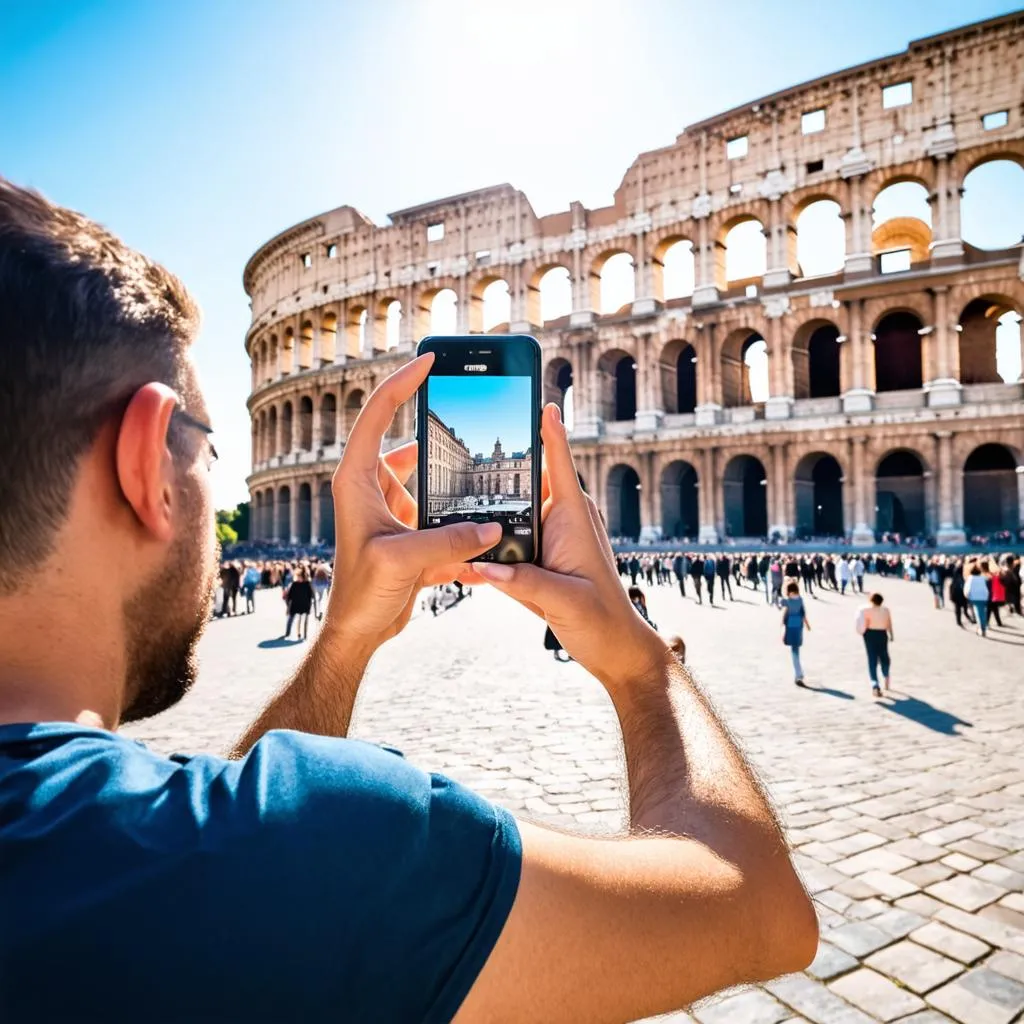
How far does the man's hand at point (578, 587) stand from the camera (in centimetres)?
126

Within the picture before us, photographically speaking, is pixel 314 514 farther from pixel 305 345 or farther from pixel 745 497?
pixel 745 497

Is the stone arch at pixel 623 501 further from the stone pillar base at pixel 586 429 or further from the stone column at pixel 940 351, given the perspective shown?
the stone column at pixel 940 351

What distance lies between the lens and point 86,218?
965mm

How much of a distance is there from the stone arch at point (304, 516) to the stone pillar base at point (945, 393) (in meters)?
28.6

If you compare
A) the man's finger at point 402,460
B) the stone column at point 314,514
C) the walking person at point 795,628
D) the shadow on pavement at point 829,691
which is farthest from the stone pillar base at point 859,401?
the man's finger at point 402,460

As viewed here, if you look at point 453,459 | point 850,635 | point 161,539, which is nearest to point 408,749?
point 453,459

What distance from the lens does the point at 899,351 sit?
29.3 meters

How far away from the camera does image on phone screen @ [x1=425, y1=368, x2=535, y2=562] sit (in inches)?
74.4

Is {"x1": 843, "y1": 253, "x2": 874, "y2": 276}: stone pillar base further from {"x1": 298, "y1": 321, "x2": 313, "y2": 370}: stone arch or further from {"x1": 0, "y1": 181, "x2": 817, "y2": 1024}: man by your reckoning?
{"x1": 0, "y1": 181, "x2": 817, "y2": 1024}: man

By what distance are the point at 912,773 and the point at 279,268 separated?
4389cm

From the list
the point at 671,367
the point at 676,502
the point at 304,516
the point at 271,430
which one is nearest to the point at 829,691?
the point at 676,502

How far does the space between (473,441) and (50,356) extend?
120cm

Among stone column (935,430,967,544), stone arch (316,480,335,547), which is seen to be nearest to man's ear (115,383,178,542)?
stone column (935,430,967,544)

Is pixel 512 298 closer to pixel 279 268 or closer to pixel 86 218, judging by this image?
pixel 279 268
